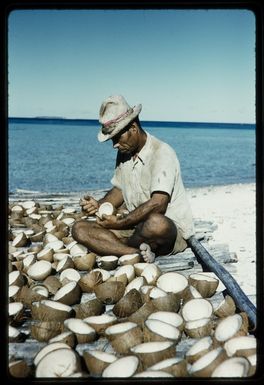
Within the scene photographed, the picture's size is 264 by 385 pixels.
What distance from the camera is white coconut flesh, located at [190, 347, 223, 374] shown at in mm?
1552

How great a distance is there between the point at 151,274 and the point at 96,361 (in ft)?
2.86

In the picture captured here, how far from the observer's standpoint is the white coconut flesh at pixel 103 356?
164 cm

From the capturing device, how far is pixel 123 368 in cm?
157

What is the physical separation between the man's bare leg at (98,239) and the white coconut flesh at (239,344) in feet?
4.25

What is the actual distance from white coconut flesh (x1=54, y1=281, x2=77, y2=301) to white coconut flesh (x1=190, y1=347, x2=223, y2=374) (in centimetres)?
79

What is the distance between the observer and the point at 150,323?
183 cm

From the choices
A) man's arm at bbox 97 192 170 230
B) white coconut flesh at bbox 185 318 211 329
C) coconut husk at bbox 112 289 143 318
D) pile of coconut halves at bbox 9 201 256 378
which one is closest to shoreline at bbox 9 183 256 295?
man's arm at bbox 97 192 170 230

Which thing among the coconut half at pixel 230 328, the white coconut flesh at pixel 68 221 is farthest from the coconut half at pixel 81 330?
the white coconut flesh at pixel 68 221

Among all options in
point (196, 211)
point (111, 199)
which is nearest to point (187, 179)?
point (196, 211)

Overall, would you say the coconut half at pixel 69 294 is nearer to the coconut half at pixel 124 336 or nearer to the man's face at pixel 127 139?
the coconut half at pixel 124 336

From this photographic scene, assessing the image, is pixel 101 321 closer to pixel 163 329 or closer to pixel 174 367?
pixel 163 329

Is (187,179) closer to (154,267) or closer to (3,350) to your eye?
(154,267)

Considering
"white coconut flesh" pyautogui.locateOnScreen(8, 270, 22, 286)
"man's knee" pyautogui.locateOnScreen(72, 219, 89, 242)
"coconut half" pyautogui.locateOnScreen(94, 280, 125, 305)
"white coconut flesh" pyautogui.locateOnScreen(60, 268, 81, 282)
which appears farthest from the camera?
"man's knee" pyautogui.locateOnScreen(72, 219, 89, 242)

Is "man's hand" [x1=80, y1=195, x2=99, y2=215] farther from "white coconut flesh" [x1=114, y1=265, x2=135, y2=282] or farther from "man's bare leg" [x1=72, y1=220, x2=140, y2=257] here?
"white coconut flesh" [x1=114, y1=265, x2=135, y2=282]
